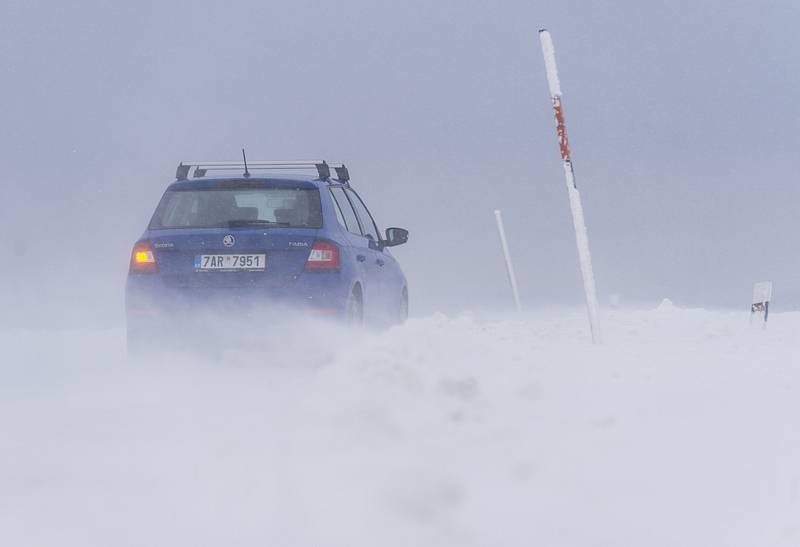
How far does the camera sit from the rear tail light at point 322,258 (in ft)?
28.3

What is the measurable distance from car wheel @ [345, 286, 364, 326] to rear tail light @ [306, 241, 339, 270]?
35 centimetres

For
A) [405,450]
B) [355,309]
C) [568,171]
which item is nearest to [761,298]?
[568,171]

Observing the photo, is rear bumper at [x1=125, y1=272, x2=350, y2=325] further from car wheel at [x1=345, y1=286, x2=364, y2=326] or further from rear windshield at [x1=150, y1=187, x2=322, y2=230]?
rear windshield at [x1=150, y1=187, x2=322, y2=230]

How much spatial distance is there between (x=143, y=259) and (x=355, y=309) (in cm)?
183

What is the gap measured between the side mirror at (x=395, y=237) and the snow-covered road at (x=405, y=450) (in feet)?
5.34

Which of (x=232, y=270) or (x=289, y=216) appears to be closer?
(x=232, y=270)

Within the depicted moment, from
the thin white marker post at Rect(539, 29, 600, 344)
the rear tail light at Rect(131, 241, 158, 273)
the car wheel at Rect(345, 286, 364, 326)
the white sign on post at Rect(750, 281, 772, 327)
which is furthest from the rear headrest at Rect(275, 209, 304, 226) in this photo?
the white sign on post at Rect(750, 281, 772, 327)

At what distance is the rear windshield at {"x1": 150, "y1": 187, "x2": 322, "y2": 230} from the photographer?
884 cm

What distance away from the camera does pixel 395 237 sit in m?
10.9

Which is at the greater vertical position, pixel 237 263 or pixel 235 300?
pixel 237 263

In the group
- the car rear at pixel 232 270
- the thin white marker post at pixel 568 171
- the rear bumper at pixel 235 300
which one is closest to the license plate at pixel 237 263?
the car rear at pixel 232 270

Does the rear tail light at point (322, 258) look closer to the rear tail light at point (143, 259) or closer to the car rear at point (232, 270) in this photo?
the car rear at point (232, 270)

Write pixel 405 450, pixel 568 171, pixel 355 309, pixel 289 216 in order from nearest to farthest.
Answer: pixel 405 450, pixel 289 216, pixel 355 309, pixel 568 171

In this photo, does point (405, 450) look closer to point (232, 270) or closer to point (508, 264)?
point (232, 270)
